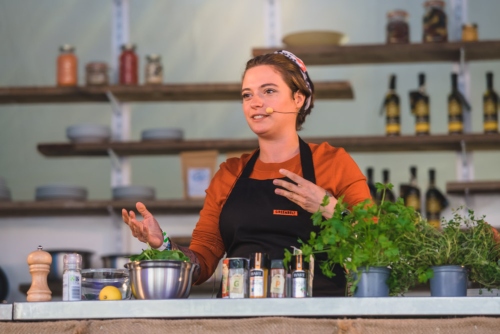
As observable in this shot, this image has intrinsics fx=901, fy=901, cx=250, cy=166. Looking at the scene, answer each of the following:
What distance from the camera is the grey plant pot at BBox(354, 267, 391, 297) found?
1.75 meters

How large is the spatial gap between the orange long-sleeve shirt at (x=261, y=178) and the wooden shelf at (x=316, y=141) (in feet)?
6.06

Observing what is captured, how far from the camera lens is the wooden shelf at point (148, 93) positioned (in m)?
4.41

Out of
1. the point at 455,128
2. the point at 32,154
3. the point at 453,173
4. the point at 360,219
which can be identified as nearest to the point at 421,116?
the point at 455,128

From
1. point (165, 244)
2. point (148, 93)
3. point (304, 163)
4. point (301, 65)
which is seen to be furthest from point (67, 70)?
point (165, 244)

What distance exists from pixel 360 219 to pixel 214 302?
35 centimetres

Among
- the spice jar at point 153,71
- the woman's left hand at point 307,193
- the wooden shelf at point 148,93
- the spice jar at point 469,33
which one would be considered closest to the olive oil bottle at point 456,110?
the spice jar at point 469,33

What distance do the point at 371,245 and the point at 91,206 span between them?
2.80 m

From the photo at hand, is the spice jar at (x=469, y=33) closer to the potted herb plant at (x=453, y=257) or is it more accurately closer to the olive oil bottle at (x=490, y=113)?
the olive oil bottle at (x=490, y=113)

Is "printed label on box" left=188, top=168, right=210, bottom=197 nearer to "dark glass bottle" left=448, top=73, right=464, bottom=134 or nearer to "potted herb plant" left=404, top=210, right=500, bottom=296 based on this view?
"dark glass bottle" left=448, top=73, right=464, bottom=134

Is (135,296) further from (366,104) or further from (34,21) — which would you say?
(34,21)

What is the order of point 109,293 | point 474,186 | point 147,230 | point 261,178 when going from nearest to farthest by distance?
point 109,293, point 147,230, point 261,178, point 474,186

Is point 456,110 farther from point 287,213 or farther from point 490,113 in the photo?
point 287,213

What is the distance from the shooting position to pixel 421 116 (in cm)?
440

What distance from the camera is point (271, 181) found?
2375 mm
